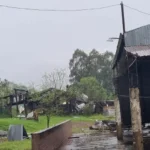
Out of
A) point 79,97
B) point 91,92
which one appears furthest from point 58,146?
point 91,92

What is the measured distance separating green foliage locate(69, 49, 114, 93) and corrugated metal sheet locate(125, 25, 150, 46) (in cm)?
6214

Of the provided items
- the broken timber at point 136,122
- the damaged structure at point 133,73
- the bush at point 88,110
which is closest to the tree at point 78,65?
the bush at point 88,110

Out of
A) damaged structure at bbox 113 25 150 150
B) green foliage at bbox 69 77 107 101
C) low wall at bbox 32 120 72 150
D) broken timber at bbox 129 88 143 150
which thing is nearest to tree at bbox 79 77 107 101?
green foliage at bbox 69 77 107 101

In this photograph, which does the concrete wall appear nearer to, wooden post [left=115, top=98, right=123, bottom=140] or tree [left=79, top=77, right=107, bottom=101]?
tree [left=79, top=77, right=107, bottom=101]

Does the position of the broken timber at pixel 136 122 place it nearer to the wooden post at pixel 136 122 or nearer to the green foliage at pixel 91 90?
the wooden post at pixel 136 122

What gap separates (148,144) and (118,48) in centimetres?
844

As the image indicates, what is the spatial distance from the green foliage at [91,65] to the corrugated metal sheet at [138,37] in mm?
62135

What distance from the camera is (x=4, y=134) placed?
26984 mm

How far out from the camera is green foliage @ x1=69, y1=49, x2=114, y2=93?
86188 millimetres

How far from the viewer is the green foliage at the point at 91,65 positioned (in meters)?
86.2

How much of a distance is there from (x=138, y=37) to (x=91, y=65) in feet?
205

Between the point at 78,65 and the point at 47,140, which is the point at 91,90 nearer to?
the point at 78,65

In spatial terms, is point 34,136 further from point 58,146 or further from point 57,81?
point 57,81

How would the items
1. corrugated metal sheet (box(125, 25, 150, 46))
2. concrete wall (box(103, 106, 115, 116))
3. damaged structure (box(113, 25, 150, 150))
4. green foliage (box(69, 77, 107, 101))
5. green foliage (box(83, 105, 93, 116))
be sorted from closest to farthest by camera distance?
damaged structure (box(113, 25, 150, 150)) → corrugated metal sheet (box(125, 25, 150, 46)) → concrete wall (box(103, 106, 115, 116)) → green foliage (box(83, 105, 93, 116)) → green foliage (box(69, 77, 107, 101))
